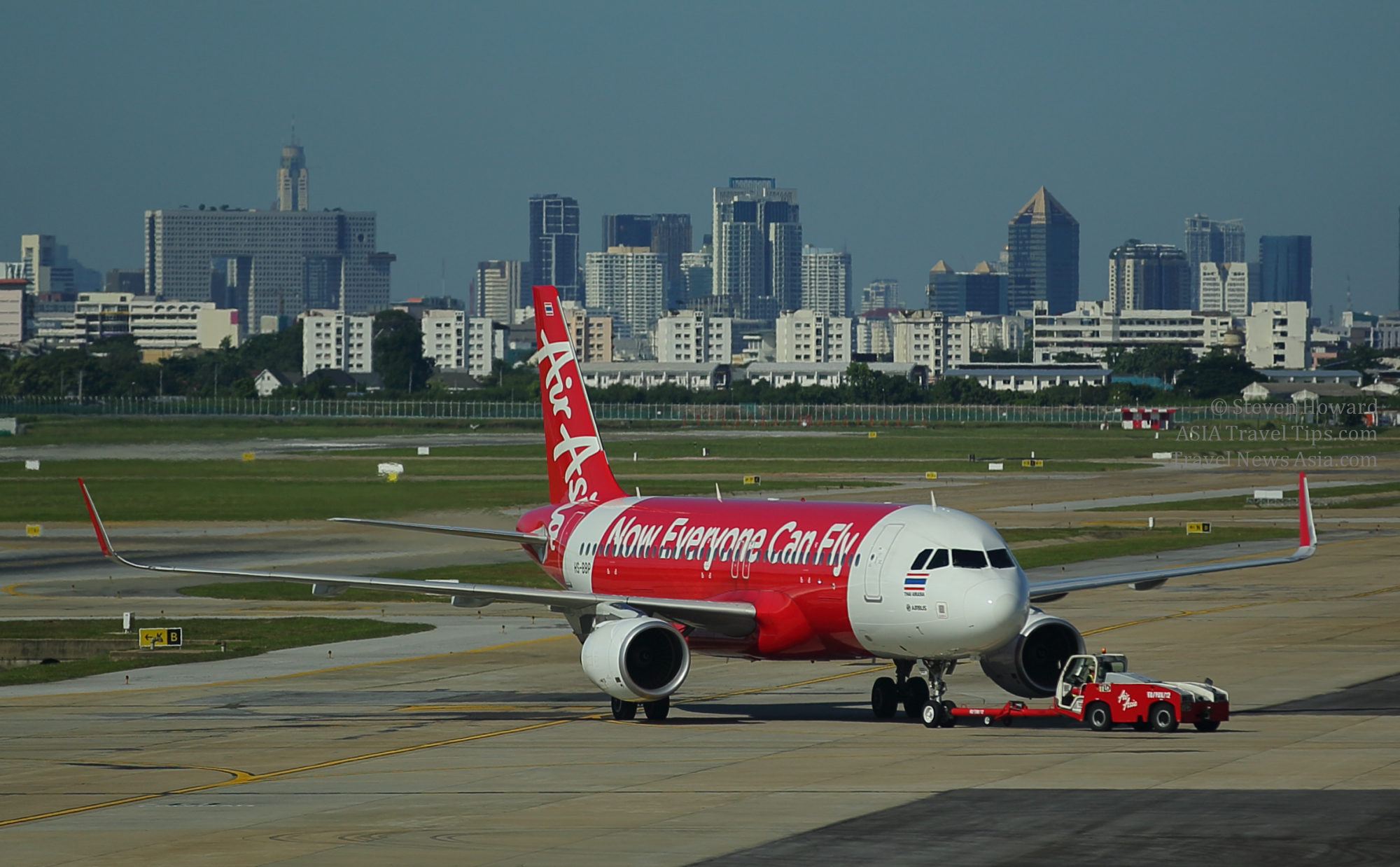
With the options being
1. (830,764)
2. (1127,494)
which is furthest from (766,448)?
(830,764)

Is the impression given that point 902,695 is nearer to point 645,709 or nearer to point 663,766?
point 645,709

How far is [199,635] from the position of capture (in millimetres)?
57031

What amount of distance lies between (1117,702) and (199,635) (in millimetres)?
30862

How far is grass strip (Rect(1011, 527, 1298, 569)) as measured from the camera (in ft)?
263

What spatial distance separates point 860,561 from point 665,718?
19.1 feet

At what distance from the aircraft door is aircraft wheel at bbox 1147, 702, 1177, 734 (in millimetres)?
5886

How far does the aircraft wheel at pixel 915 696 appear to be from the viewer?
130ft

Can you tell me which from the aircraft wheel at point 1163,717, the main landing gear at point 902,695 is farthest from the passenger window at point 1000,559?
the aircraft wheel at point 1163,717

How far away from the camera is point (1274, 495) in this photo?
379ft

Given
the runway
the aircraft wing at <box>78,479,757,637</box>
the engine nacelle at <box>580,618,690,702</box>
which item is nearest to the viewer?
the runway

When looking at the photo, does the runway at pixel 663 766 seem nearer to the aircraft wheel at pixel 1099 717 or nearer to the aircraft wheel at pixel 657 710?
the aircraft wheel at pixel 1099 717

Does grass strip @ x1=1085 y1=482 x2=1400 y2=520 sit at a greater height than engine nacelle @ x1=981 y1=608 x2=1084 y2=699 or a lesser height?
lesser

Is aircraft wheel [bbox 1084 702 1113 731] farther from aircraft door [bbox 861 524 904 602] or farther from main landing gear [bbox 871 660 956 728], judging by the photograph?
aircraft door [bbox 861 524 904 602]

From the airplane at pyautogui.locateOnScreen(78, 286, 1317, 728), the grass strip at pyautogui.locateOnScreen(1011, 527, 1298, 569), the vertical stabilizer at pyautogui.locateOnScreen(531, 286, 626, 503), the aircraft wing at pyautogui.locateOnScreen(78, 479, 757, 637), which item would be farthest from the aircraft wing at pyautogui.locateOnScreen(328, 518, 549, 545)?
the grass strip at pyautogui.locateOnScreen(1011, 527, 1298, 569)
